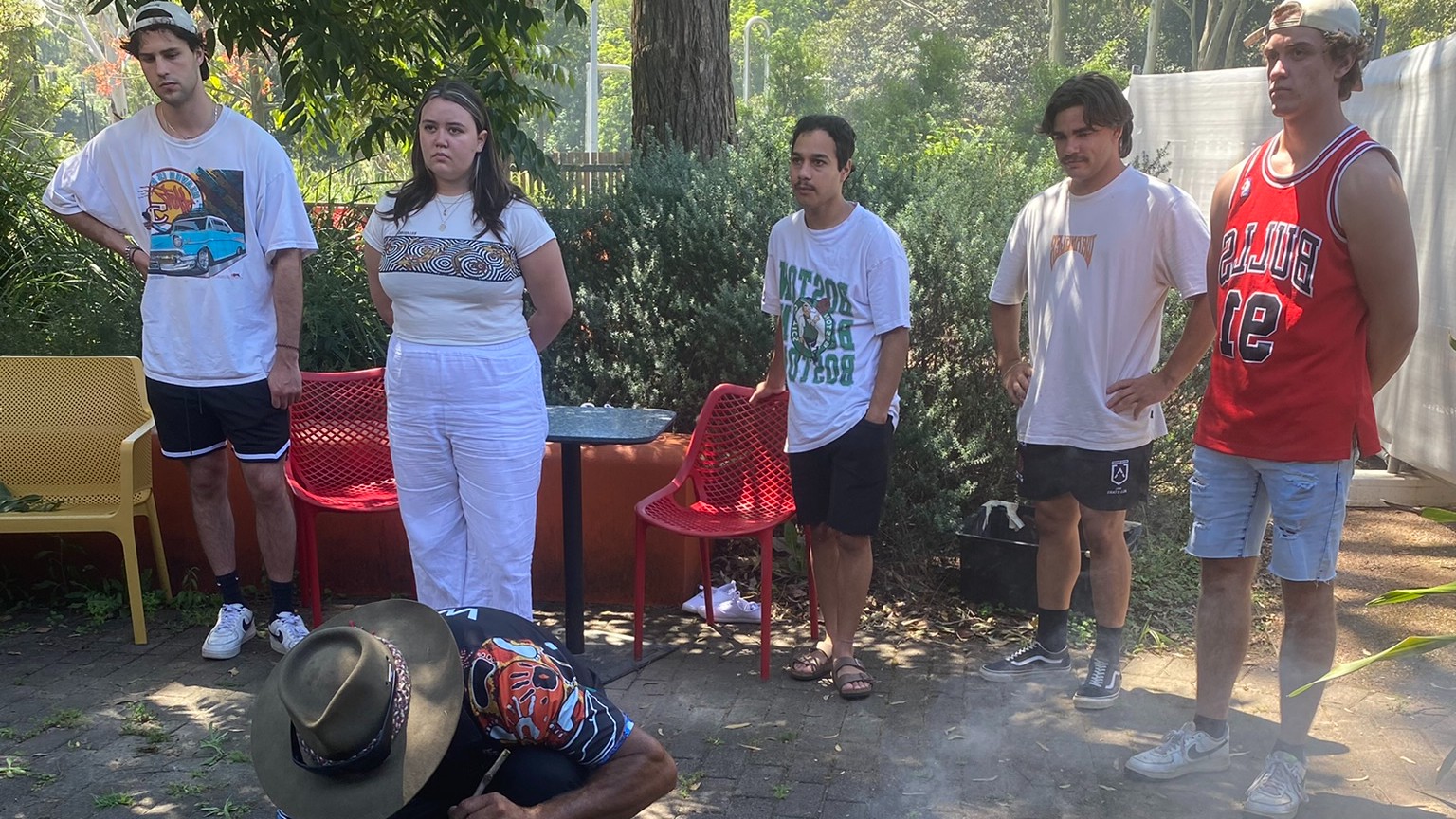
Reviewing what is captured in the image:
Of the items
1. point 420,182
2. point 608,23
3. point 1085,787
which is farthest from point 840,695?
point 608,23

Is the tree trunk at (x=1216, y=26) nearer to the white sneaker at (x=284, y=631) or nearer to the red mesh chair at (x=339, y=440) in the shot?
the red mesh chair at (x=339, y=440)

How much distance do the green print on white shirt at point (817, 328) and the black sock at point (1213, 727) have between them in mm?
1533

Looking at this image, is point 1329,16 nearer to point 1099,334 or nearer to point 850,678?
point 1099,334

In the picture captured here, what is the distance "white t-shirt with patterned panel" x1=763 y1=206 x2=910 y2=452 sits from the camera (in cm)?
420

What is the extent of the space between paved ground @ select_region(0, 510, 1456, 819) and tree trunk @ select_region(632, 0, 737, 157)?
11.1 feet

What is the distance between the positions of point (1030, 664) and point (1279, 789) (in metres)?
1.20

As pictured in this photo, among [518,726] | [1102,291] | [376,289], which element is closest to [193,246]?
[376,289]

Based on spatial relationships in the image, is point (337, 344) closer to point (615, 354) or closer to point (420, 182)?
point (615, 354)

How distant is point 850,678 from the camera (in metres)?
4.36

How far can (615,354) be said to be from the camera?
6.19m

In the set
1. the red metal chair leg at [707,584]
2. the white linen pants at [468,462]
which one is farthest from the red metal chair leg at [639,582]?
the white linen pants at [468,462]

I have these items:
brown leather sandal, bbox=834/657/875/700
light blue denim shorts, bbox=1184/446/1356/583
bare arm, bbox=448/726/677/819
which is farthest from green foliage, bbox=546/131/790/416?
bare arm, bbox=448/726/677/819

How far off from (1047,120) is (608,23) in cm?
7455

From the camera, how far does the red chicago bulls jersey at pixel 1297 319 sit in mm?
3225
